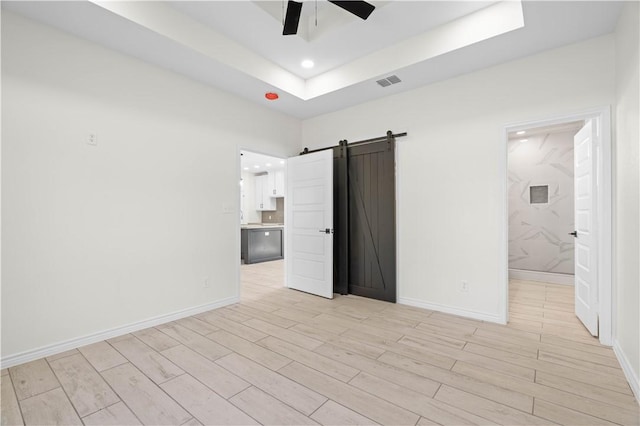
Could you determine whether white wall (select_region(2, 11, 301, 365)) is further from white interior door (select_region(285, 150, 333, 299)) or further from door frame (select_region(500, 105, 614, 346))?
door frame (select_region(500, 105, 614, 346))

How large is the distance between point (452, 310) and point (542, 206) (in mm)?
3380

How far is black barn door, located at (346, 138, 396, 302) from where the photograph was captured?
3932 millimetres

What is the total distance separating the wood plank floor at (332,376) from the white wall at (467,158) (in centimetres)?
52

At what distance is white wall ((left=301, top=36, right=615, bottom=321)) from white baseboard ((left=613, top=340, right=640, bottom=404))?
0.86 m

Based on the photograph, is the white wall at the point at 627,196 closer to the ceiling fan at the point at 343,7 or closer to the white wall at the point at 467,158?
the white wall at the point at 467,158

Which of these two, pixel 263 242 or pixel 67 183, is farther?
pixel 263 242

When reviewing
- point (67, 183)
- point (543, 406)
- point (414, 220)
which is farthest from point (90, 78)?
point (543, 406)

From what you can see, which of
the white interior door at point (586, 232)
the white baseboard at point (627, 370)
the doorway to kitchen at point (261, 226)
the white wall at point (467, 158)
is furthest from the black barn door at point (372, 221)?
the white baseboard at point (627, 370)

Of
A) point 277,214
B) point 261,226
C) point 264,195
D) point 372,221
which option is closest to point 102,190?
point 372,221

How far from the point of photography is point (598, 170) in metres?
2.70

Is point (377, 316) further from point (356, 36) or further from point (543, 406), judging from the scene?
point (356, 36)

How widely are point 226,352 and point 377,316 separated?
66.6 inches

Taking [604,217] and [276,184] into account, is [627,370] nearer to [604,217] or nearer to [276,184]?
[604,217]

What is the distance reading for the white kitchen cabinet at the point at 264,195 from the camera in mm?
9180
